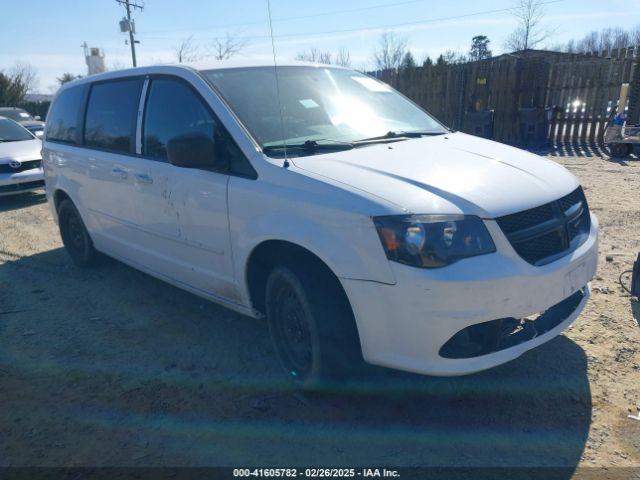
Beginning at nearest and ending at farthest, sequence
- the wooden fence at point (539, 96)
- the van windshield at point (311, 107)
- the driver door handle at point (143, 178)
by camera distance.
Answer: the van windshield at point (311, 107) < the driver door handle at point (143, 178) < the wooden fence at point (539, 96)

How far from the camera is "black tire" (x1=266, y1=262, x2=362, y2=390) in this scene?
2740 mm

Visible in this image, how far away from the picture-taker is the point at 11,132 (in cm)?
1019

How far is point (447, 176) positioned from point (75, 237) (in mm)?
4433

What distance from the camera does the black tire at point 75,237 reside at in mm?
5328

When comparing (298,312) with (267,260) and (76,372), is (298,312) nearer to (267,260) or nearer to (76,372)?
(267,260)

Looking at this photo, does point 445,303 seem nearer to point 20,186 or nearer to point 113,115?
point 113,115

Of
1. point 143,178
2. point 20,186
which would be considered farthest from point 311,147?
point 20,186

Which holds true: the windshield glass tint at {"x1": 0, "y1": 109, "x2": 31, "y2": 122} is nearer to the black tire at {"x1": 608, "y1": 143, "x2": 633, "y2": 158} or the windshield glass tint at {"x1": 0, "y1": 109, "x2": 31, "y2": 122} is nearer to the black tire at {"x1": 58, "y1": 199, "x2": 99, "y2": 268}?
the black tire at {"x1": 58, "y1": 199, "x2": 99, "y2": 268}

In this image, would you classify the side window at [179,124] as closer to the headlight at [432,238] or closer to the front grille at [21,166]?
the headlight at [432,238]

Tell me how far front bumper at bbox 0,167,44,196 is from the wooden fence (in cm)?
1010

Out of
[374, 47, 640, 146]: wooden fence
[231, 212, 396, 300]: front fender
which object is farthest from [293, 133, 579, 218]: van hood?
[374, 47, 640, 146]: wooden fence

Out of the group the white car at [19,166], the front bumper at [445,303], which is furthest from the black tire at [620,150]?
the white car at [19,166]

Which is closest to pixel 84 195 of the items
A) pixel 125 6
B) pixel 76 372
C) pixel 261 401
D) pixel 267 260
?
pixel 76 372

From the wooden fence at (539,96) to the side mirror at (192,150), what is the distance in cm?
1145
